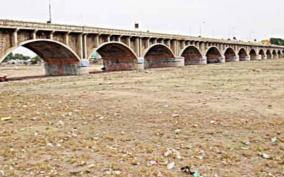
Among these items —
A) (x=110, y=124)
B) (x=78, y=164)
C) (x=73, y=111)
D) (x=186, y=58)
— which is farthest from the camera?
(x=186, y=58)

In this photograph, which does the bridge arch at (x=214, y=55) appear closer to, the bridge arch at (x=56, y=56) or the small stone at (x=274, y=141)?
the bridge arch at (x=56, y=56)

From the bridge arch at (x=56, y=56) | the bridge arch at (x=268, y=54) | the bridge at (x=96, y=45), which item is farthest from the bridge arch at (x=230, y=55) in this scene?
the bridge arch at (x=56, y=56)

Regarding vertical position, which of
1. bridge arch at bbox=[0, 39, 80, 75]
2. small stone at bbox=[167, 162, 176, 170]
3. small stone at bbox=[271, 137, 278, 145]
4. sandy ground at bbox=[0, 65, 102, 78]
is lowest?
small stone at bbox=[167, 162, 176, 170]

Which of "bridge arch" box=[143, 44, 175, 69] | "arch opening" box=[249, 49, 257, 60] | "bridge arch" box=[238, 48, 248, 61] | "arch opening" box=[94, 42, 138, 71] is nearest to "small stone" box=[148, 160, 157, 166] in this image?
"arch opening" box=[94, 42, 138, 71]

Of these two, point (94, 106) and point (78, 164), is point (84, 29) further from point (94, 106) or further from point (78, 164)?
point (78, 164)

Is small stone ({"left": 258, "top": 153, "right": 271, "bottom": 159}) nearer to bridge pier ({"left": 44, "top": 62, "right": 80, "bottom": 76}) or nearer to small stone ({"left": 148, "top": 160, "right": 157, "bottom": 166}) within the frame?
small stone ({"left": 148, "top": 160, "right": 157, "bottom": 166})

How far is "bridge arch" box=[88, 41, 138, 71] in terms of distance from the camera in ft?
201

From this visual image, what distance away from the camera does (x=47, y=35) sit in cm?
4475

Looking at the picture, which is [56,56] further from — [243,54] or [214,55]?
[243,54]

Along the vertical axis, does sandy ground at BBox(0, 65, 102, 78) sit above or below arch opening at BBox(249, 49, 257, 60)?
below

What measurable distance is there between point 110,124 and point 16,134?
108 inches

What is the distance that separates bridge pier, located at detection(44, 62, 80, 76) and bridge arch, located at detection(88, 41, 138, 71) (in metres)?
9.44

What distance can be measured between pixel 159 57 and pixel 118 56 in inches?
604

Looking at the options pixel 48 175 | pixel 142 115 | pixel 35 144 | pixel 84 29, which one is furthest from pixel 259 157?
pixel 84 29
